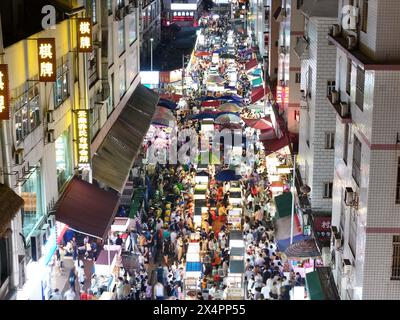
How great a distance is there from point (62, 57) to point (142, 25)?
115ft

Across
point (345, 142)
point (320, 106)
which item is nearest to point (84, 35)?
point (320, 106)

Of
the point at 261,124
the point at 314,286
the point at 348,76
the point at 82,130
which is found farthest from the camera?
the point at 261,124

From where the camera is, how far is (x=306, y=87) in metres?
26.3

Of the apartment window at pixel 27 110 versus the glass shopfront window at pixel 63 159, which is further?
the glass shopfront window at pixel 63 159

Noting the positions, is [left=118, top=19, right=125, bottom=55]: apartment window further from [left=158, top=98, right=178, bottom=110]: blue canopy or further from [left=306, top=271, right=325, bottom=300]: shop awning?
[left=306, top=271, right=325, bottom=300]: shop awning

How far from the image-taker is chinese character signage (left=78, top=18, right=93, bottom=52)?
73.6 ft

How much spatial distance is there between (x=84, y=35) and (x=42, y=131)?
494 cm

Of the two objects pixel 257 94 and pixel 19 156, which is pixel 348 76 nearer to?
pixel 19 156

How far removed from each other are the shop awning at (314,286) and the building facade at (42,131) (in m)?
7.05

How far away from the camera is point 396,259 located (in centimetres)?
1568

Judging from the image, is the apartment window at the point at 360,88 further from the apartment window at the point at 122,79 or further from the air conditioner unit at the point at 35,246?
the apartment window at the point at 122,79

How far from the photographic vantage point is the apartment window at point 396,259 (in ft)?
51.1

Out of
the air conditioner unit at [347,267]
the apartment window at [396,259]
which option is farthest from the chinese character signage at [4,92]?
the apartment window at [396,259]
